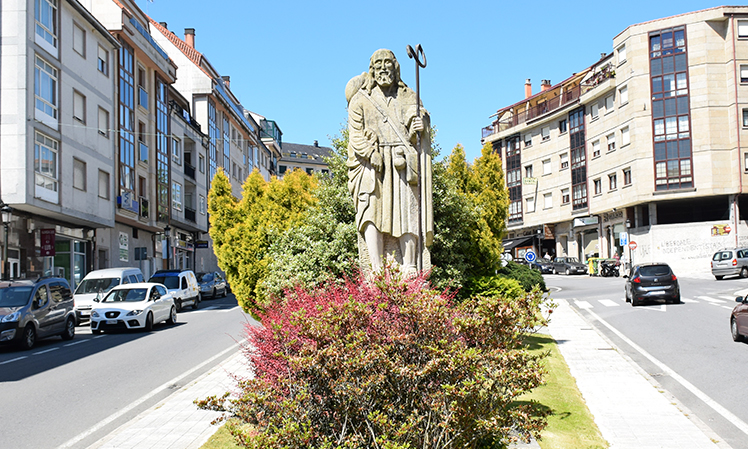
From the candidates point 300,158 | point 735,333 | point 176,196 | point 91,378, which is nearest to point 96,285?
point 91,378

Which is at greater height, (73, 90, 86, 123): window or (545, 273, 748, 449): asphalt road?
(73, 90, 86, 123): window

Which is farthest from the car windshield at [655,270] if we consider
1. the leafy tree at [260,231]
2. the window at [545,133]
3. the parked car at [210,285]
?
the window at [545,133]

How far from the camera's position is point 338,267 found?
10328 mm

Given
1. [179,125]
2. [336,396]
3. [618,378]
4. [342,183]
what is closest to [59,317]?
[342,183]

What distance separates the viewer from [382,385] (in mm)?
4637

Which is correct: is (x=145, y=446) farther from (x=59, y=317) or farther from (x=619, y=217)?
(x=619, y=217)

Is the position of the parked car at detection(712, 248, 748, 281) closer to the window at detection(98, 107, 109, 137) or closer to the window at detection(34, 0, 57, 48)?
the window at detection(98, 107, 109, 137)

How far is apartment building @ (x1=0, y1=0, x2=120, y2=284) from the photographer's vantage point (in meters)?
24.7

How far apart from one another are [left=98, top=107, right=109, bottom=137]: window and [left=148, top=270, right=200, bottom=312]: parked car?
7.65 m

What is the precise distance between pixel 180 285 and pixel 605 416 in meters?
26.7

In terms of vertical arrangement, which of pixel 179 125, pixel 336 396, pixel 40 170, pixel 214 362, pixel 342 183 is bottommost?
pixel 214 362

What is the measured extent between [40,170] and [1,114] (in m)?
2.50

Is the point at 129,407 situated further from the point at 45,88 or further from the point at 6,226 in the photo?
the point at 45,88

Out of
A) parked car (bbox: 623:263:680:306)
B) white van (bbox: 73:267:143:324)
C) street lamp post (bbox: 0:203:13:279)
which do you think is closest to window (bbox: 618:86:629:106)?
parked car (bbox: 623:263:680:306)
